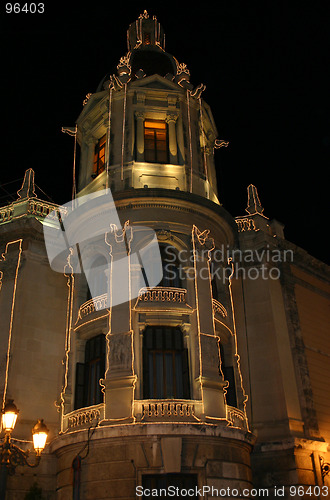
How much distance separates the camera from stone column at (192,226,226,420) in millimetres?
19062

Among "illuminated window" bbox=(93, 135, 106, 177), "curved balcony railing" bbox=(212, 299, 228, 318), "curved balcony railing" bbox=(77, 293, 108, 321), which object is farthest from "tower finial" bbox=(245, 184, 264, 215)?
"curved balcony railing" bbox=(77, 293, 108, 321)

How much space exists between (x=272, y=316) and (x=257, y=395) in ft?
12.5

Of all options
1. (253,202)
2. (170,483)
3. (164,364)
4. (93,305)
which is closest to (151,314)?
(164,364)

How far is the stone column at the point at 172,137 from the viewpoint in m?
25.2

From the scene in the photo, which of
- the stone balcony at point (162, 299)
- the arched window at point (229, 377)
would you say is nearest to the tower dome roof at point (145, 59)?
the stone balcony at point (162, 299)

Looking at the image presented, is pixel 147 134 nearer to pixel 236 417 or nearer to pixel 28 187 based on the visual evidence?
pixel 28 187

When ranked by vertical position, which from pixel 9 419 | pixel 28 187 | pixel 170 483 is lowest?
pixel 170 483

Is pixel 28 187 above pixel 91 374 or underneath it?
above

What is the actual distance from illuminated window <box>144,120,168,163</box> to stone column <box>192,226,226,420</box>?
4801 mm

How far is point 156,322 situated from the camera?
20578 mm

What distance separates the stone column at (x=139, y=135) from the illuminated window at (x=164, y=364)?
8.63 meters

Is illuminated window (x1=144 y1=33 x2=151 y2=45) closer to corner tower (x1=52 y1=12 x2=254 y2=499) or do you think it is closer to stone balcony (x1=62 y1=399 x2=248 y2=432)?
corner tower (x1=52 y1=12 x2=254 y2=499)

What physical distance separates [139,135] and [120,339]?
10526mm

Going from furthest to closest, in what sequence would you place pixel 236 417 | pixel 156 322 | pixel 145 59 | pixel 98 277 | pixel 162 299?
1. pixel 145 59
2. pixel 98 277
3. pixel 162 299
4. pixel 156 322
5. pixel 236 417
